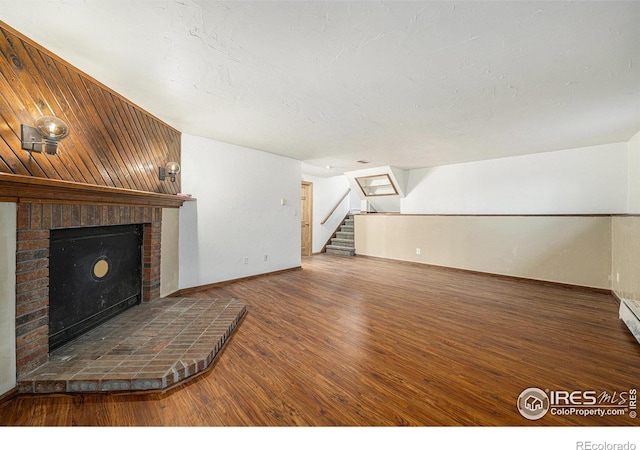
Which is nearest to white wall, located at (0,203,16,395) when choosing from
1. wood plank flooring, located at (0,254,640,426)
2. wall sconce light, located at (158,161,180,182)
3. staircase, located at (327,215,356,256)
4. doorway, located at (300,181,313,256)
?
wood plank flooring, located at (0,254,640,426)

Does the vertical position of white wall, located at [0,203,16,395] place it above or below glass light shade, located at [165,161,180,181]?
below

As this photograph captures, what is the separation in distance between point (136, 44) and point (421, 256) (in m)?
5.81

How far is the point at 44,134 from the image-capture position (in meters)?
1.71

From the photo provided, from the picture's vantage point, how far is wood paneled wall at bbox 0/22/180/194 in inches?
64.2

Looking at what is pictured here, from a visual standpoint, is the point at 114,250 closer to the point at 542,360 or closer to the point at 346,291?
the point at 346,291

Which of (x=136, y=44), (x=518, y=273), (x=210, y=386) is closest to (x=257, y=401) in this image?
(x=210, y=386)

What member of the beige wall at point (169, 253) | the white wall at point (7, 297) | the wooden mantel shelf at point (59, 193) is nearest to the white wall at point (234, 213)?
the beige wall at point (169, 253)

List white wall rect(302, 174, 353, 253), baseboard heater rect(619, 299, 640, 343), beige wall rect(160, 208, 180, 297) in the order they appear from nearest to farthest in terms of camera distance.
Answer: baseboard heater rect(619, 299, 640, 343), beige wall rect(160, 208, 180, 297), white wall rect(302, 174, 353, 253)

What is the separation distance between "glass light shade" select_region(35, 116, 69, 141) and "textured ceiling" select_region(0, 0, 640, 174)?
52 cm

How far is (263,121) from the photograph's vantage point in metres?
3.16

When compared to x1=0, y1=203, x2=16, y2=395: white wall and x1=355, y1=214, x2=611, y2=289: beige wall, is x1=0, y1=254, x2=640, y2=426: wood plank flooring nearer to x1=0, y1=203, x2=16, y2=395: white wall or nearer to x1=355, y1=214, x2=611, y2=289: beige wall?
x1=0, y1=203, x2=16, y2=395: white wall

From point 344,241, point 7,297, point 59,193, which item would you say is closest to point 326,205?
point 344,241

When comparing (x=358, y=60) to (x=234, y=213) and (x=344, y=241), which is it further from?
(x=344, y=241)

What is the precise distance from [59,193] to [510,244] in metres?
6.09
